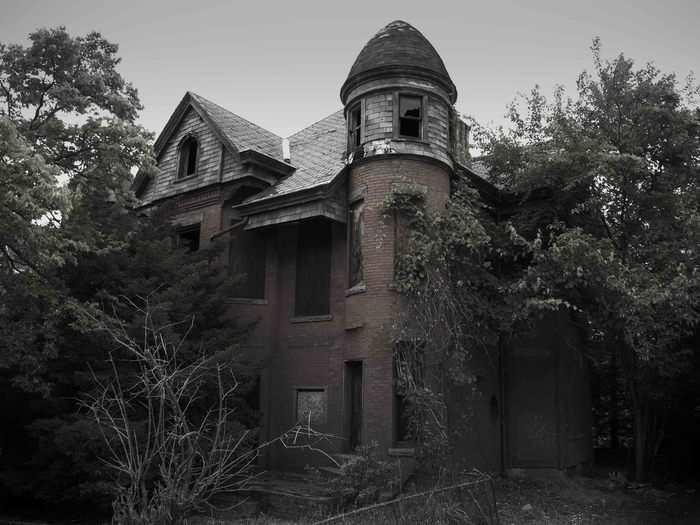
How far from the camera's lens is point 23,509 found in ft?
47.8

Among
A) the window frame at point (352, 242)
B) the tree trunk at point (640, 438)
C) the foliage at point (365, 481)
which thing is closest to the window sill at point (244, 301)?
the window frame at point (352, 242)

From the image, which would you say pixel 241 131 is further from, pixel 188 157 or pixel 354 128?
pixel 354 128

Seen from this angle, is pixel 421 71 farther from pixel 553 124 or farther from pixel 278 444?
pixel 278 444

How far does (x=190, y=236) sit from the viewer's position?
19.7 meters

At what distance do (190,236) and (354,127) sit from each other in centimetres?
643

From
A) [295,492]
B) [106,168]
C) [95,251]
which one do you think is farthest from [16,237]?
[295,492]

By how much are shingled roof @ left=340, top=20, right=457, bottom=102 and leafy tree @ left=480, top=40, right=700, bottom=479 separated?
2.23 metres

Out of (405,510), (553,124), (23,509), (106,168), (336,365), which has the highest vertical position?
(553,124)

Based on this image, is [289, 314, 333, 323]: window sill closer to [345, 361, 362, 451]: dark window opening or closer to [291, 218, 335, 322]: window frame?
[291, 218, 335, 322]: window frame

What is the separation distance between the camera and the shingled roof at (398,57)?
16.2 metres

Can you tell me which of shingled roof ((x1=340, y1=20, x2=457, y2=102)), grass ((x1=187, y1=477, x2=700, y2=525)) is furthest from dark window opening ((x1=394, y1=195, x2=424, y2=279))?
grass ((x1=187, y1=477, x2=700, y2=525))

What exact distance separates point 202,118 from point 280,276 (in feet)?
19.6

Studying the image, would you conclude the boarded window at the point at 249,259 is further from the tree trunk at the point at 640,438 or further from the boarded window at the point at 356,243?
the tree trunk at the point at 640,438

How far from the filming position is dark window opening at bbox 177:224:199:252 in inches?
753
